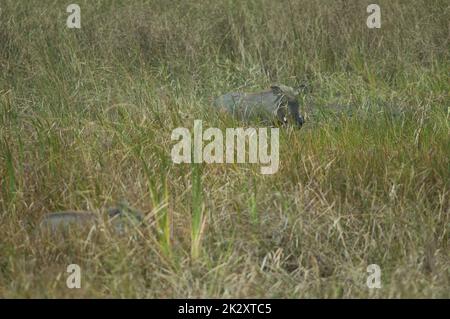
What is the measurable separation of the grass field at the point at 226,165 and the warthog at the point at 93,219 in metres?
0.07

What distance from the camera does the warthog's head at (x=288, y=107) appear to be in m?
5.69

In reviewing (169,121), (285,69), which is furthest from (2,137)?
(285,69)

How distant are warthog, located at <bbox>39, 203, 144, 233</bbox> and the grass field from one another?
7 cm

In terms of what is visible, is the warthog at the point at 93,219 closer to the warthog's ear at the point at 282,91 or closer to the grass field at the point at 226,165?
the grass field at the point at 226,165

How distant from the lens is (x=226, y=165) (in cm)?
480

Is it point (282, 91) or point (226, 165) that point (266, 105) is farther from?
point (226, 165)

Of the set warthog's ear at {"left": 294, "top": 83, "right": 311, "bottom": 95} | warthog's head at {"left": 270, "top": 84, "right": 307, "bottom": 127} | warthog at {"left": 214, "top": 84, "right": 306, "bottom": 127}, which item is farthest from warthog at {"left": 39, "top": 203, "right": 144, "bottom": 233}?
warthog's ear at {"left": 294, "top": 83, "right": 311, "bottom": 95}

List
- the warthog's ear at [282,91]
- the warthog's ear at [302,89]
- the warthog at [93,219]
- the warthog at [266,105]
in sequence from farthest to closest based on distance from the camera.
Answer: the warthog's ear at [302,89], the warthog's ear at [282,91], the warthog at [266,105], the warthog at [93,219]

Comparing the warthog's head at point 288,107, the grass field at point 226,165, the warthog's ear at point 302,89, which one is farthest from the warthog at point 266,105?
the warthog's ear at point 302,89

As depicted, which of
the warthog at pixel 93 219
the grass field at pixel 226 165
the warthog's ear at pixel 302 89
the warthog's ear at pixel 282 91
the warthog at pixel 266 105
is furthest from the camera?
the warthog's ear at pixel 302 89

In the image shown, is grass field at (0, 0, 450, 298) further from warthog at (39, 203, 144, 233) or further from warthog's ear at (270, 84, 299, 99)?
warthog's ear at (270, 84, 299, 99)

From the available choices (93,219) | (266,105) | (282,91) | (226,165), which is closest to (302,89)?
(282,91)

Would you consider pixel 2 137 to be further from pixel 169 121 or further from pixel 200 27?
pixel 200 27

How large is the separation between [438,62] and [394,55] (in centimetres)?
34
